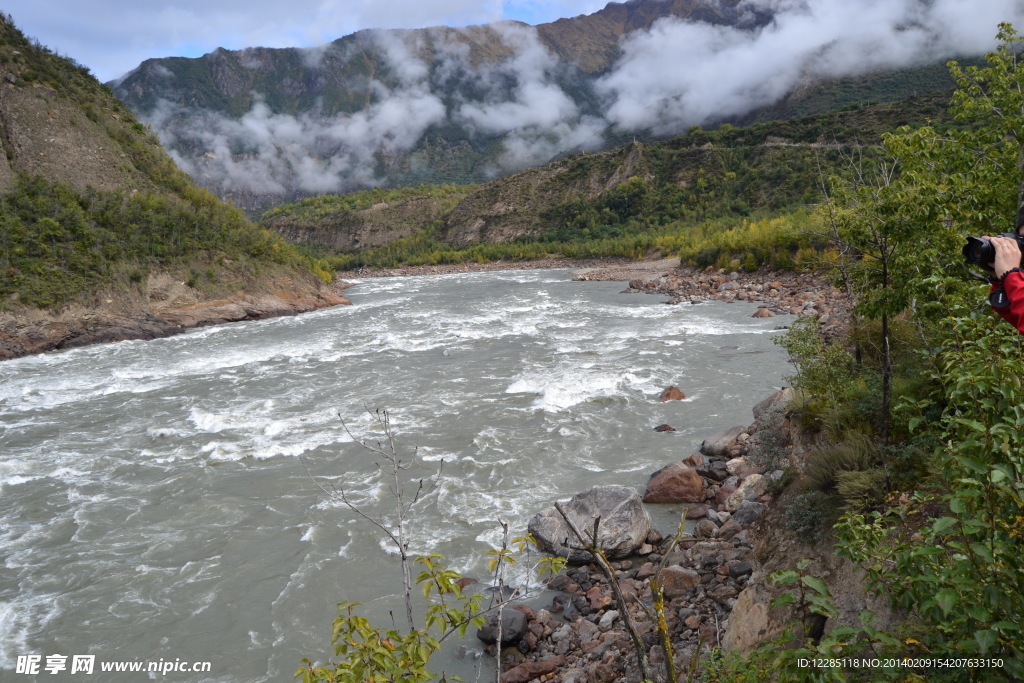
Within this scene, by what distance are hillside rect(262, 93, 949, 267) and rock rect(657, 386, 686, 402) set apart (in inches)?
1796

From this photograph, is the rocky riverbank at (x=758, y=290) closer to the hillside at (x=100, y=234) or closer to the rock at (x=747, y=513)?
the rock at (x=747, y=513)

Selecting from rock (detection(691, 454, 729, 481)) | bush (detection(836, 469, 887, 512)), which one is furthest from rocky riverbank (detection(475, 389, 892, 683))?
bush (detection(836, 469, 887, 512))

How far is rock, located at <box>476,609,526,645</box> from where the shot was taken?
5793 mm

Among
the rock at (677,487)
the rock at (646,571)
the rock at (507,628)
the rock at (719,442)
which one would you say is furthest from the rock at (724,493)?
the rock at (507,628)

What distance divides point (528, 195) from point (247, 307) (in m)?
70.0

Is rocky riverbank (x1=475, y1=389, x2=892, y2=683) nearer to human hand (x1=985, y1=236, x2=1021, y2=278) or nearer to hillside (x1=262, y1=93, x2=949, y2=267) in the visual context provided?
human hand (x1=985, y1=236, x2=1021, y2=278)

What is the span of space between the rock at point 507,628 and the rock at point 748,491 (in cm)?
336

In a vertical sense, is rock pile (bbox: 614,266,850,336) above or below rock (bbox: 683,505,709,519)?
above

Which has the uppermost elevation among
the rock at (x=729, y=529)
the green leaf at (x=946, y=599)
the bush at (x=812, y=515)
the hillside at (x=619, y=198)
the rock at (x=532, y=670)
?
the hillside at (x=619, y=198)

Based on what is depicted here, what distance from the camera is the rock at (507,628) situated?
5793mm

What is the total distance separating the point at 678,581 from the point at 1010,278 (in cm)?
490

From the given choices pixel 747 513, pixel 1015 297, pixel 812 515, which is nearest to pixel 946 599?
pixel 1015 297

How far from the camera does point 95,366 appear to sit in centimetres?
2125

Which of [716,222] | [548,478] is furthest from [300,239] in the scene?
[548,478]
